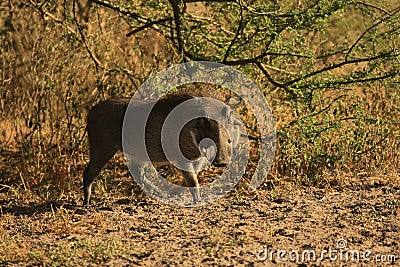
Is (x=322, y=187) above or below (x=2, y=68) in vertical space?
below

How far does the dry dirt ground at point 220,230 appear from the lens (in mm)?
4566

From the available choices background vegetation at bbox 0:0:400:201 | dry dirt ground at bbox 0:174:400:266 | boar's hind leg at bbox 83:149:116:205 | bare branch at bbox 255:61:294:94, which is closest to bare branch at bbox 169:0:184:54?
background vegetation at bbox 0:0:400:201

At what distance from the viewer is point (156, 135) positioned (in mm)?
5957

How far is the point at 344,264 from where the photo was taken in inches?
175

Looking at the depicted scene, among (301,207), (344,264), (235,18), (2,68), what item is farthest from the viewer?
(2,68)

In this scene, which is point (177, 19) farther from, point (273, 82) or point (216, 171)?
point (216, 171)

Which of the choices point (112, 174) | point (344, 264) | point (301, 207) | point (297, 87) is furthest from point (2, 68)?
point (344, 264)

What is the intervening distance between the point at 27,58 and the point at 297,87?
4484 millimetres

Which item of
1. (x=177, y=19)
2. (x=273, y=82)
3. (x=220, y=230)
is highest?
(x=177, y=19)

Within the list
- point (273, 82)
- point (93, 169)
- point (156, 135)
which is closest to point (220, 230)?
point (156, 135)

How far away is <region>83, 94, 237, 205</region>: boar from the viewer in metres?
5.64

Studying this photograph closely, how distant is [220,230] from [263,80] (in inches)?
101

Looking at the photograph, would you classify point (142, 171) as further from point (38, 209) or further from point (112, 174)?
point (38, 209)

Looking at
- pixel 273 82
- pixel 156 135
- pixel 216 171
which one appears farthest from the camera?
pixel 216 171
